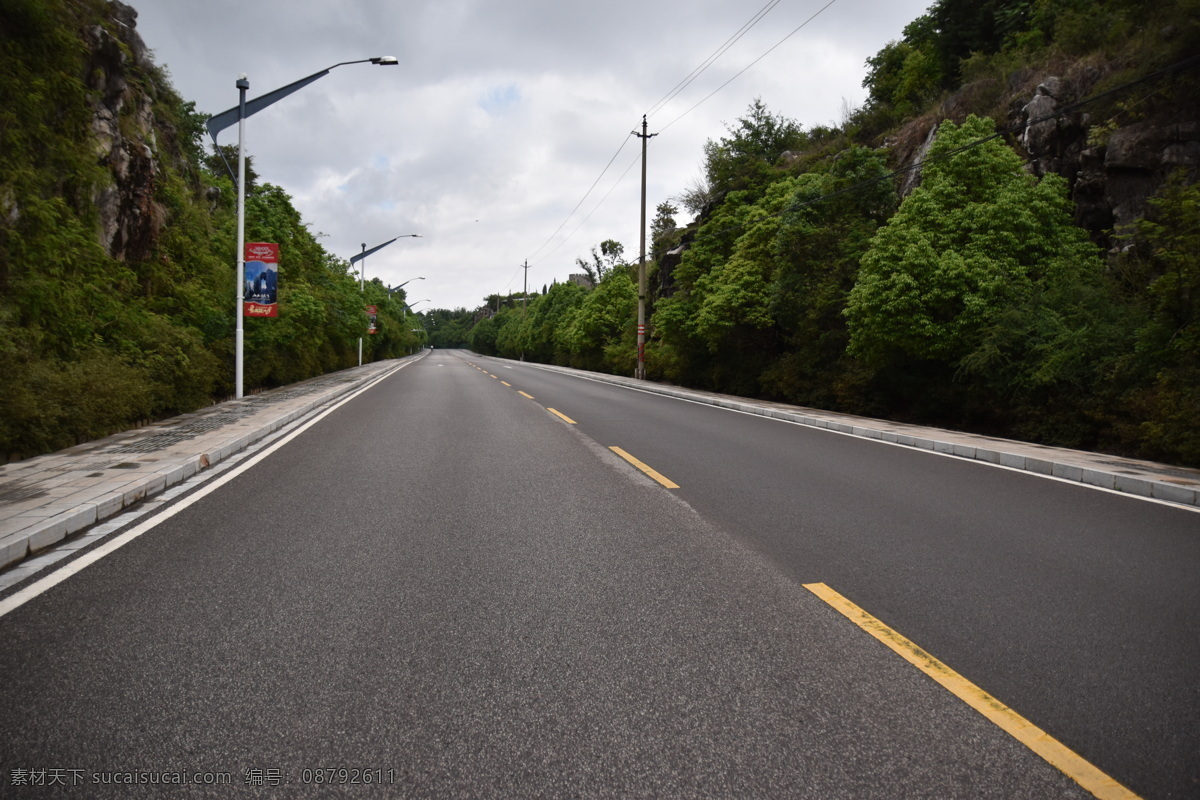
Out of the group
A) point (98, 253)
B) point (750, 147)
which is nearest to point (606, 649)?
point (98, 253)

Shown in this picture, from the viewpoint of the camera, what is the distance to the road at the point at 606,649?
238 centimetres

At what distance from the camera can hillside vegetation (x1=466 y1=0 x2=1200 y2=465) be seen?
10.9 m

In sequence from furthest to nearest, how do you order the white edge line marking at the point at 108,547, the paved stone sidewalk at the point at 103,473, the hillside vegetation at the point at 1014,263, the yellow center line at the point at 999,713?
the hillside vegetation at the point at 1014,263 → the paved stone sidewalk at the point at 103,473 → the white edge line marking at the point at 108,547 → the yellow center line at the point at 999,713

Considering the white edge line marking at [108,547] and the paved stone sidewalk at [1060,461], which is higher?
the paved stone sidewalk at [1060,461]

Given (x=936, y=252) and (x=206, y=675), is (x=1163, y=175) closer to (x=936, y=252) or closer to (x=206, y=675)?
(x=936, y=252)

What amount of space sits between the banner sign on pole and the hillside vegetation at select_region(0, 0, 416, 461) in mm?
1112

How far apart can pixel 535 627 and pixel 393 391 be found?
65.0 feet

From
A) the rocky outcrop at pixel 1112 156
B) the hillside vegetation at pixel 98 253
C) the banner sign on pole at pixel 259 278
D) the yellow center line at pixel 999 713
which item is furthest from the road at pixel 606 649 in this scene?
the banner sign on pole at pixel 259 278

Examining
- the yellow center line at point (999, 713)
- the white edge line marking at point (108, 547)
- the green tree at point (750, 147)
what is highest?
the green tree at point (750, 147)

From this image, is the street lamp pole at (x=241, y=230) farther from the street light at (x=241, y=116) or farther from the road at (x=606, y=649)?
the road at (x=606, y=649)

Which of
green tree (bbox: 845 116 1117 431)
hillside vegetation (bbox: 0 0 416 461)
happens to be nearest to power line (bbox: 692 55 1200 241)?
green tree (bbox: 845 116 1117 431)

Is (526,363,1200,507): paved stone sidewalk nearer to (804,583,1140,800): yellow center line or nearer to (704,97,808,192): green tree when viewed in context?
(804,583,1140,800): yellow center line

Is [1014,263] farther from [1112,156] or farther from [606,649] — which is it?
[606,649]

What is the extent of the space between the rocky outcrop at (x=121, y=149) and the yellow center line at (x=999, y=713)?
16.1m
